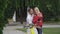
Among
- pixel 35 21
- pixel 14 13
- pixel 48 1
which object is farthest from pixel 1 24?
pixel 14 13

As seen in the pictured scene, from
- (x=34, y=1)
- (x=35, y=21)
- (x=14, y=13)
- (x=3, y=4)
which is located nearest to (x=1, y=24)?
(x=3, y=4)

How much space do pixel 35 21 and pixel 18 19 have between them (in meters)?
24.5

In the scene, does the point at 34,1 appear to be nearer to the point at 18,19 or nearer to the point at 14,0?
the point at 14,0

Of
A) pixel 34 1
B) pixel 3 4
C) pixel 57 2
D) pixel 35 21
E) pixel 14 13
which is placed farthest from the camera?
pixel 14 13

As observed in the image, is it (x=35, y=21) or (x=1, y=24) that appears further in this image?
(x=1, y=24)

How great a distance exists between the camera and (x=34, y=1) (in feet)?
74.9

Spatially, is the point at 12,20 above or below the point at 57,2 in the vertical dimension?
below

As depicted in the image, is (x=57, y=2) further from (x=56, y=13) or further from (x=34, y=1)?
(x=34, y=1)

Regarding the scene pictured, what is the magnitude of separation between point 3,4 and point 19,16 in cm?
2319

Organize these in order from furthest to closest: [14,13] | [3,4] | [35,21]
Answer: [14,13]
[3,4]
[35,21]

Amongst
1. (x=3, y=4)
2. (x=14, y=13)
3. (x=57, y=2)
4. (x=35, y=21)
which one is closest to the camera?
(x=35, y=21)

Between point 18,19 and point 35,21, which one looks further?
point 18,19

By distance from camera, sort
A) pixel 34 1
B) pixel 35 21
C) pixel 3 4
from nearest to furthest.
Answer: pixel 35 21, pixel 3 4, pixel 34 1

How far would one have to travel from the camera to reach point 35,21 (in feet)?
38.0
